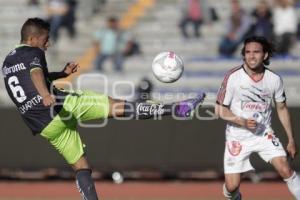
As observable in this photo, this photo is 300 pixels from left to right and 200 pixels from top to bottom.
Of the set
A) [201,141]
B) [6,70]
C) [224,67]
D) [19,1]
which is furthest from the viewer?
[19,1]

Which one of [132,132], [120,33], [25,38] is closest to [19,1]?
[120,33]

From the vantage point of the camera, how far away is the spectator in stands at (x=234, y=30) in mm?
17016

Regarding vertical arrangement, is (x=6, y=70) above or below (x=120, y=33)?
above

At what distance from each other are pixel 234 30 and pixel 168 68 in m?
6.79

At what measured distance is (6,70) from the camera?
9.72 m

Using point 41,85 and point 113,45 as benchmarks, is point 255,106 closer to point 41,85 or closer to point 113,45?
point 41,85

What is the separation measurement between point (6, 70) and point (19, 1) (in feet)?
31.1

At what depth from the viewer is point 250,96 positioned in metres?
9.91

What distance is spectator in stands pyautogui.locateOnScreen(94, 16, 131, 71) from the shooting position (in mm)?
17375

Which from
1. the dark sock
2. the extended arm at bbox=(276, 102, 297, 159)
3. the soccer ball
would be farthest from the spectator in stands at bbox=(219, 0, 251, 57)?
the dark sock

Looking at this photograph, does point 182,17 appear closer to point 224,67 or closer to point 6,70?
point 224,67

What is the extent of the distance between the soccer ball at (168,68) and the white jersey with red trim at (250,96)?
813 millimetres

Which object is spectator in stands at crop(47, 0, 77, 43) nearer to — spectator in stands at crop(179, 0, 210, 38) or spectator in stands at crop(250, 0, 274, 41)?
spectator in stands at crop(179, 0, 210, 38)

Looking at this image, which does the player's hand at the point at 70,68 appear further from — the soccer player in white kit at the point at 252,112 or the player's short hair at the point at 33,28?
the soccer player in white kit at the point at 252,112
